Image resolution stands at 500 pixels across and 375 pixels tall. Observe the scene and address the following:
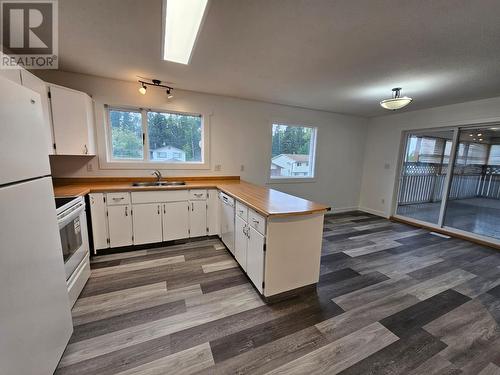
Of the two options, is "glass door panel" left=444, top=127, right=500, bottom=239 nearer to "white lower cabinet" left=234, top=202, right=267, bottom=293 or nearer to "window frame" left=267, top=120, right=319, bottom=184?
"window frame" left=267, top=120, right=319, bottom=184

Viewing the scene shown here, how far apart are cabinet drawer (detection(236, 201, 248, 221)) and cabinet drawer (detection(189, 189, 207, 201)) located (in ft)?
2.96

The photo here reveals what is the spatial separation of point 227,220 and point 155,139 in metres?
1.87

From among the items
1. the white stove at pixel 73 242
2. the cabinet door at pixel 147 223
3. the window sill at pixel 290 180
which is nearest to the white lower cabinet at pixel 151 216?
the cabinet door at pixel 147 223

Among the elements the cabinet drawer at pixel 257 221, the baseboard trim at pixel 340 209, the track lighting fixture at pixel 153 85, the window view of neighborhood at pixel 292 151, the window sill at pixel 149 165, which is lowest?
the baseboard trim at pixel 340 209

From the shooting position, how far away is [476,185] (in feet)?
12.4

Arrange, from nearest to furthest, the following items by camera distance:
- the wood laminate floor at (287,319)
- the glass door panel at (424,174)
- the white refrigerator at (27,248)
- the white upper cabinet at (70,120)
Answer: the white refrigerator at (27,248) → the wood laminate floor at (287,319) → the white upper cabinet at (70,120) → the glass door panel at (424,174)

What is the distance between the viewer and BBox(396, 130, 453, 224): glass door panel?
4.18m

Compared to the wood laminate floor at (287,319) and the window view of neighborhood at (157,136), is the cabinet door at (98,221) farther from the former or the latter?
the window view of neighborhood at (157,136)

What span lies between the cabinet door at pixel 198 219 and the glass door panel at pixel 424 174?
4411 mm

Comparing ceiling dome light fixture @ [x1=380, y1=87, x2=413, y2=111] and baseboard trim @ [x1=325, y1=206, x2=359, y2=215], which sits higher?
ceiling dome light fixture @ [x1=380, y1=87, x2=413, y2=111]

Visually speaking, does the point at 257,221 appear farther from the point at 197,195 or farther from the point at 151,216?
the point at 151,216

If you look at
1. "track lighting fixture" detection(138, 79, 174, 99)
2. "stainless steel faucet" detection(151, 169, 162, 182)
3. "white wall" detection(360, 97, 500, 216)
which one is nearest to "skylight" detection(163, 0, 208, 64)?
"track lighting fixture" detection(138, 79, 174, 99)

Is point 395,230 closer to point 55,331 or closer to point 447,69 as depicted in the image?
point 447,69

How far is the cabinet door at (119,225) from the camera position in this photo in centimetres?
275
